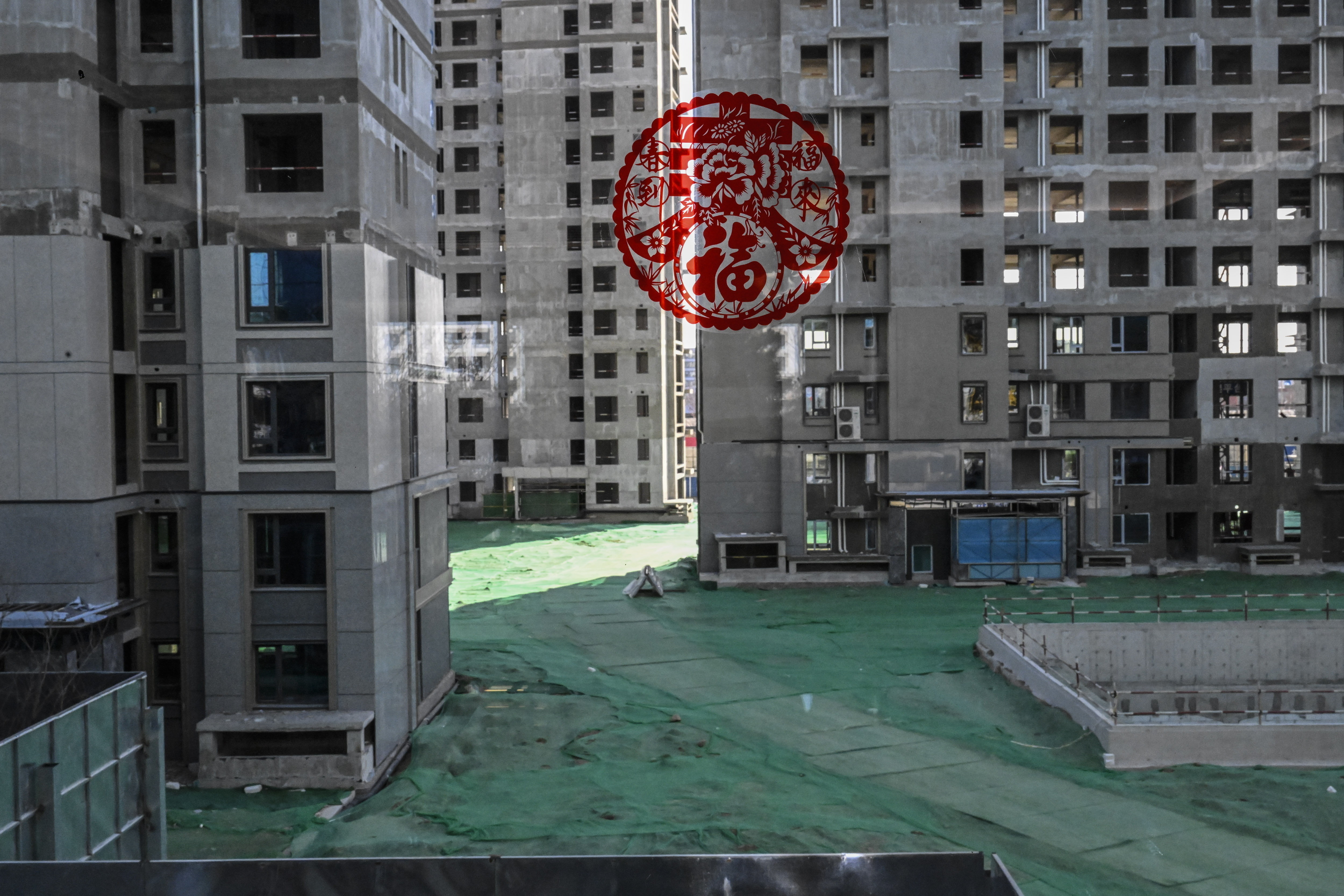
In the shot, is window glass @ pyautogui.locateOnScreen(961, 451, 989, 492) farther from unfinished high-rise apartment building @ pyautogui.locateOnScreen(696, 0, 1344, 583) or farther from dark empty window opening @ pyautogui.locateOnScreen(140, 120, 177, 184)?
dark empty window opening @ pyautogui.locateOnScreen(140, 120, 177, 184)

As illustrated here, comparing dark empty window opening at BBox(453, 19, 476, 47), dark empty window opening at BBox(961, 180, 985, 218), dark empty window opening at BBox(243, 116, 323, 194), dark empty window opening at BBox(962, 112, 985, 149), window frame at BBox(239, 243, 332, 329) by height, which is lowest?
window frame at BBox(239, 243, 332, 329)

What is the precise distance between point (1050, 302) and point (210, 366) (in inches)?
867

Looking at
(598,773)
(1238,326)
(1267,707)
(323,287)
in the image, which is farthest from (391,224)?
(1238,326)

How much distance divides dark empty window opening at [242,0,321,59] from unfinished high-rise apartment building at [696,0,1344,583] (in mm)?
15870

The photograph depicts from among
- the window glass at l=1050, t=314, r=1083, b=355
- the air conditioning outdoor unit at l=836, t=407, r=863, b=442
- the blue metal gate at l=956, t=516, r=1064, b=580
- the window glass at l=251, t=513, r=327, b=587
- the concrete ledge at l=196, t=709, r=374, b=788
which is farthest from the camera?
the window glass at l=1050, t=314, r=1083, b=355

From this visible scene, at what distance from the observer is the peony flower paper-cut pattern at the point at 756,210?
27516 mm

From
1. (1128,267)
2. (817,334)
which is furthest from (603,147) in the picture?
(1128,267)

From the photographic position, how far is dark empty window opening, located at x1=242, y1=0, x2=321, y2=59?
13.2 metres

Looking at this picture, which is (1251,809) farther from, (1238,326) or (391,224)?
(1238,326)

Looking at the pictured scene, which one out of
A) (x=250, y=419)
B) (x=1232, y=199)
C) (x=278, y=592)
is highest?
(x=1232, y=199)

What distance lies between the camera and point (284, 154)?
13703 millimetres

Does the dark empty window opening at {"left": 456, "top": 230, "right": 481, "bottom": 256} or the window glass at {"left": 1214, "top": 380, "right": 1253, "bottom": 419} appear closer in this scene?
the window glass at {"left": 1214, "top": 380, "right": 1253, "bottom": 419}

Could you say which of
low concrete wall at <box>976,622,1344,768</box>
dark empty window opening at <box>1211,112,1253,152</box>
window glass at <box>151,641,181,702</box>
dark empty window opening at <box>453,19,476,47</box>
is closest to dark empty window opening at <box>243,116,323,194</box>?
window glass at <box>151,641,181,702</box>

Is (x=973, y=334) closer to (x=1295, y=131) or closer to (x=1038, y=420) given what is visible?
(x=1038, y=420)
